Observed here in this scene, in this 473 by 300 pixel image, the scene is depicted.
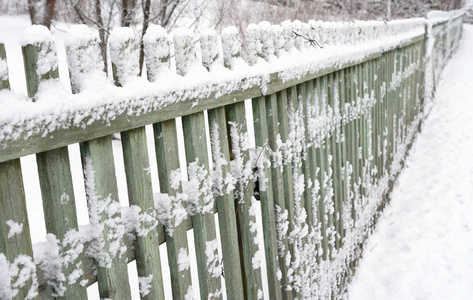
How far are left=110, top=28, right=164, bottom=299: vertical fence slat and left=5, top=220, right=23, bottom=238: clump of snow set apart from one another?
355 mm

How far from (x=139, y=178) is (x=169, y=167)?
5.2 inches

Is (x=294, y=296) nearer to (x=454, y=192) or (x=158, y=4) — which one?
(x=454, y=192)

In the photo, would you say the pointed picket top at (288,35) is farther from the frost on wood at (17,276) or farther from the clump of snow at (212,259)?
the frost on wood at (17,276)

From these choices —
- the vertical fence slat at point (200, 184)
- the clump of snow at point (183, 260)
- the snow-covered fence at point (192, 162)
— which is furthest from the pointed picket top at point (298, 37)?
the clump of snow at point (183, 260)

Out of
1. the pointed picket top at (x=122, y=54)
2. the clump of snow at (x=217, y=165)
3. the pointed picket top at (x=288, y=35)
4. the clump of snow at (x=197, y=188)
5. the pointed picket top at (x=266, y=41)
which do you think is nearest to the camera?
the pointed picket top at (x=122, y=54)

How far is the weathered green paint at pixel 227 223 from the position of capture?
1709mm

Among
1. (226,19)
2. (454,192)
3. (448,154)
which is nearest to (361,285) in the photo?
(454,192)

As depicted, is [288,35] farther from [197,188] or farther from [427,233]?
[427,233]

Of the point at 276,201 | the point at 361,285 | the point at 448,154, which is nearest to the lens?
the point at 276,201

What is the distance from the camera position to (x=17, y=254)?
3.42 feet

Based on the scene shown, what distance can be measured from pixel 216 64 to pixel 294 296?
4.53ft

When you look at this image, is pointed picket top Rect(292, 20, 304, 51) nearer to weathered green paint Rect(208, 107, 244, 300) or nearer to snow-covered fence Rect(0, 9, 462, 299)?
snow-covered fence Rect(0, 9, 462, 299)

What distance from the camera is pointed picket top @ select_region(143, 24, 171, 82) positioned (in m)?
1.37

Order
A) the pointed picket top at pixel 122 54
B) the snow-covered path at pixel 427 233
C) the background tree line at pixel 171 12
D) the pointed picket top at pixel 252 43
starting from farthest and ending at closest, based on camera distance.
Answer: the background tree line at pixel 171 12
the snow-covered path at pixel 427 233
the pointed picket top at pixel 252 43
the pointed picket top at pixel 122 54
